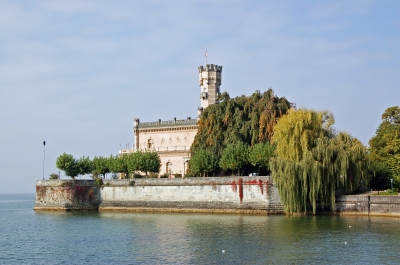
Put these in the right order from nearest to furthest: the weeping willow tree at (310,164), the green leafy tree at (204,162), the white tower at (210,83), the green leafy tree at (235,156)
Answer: the weeping willow tree at (310,164) → the green leafy tree at (235,156) → the green leafy tree at (204,162) → the white tower at (210,83)

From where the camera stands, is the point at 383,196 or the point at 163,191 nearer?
the point at 383,196

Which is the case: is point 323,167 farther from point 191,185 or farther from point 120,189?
point 120,189

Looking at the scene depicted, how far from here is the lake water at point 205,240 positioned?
1128 inches

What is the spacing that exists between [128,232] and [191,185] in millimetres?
14533

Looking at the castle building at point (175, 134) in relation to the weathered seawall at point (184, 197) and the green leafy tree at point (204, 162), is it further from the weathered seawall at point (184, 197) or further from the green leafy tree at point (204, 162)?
the weathered seawall at point (184, 197)

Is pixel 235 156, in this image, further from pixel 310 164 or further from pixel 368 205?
pixel 368 205

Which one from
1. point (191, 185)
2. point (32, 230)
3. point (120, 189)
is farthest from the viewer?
point (120, 189)

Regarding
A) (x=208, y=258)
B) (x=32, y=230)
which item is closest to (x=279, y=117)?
(x=32, y=230)

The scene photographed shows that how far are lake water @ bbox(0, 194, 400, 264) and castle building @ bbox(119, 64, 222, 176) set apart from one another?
21.4 m

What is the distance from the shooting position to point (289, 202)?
148ft

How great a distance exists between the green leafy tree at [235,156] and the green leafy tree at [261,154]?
0.66 m

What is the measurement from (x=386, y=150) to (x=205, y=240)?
26892mm

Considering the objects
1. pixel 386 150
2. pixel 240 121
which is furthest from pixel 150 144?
pixel 386 150

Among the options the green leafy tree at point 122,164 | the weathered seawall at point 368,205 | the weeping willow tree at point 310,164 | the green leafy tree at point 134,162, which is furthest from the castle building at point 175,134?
the weathered seawall at point 368,205
